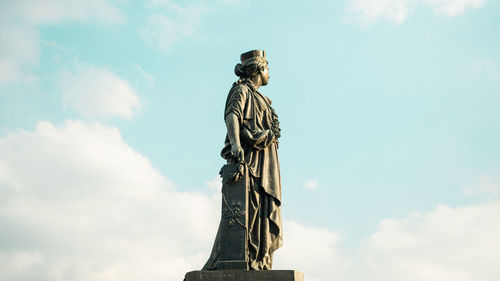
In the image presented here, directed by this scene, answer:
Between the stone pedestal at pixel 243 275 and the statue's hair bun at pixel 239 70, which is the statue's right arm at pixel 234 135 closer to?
the statue's hair bun at pixel 239 70

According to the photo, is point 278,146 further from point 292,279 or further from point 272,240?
point 292,279

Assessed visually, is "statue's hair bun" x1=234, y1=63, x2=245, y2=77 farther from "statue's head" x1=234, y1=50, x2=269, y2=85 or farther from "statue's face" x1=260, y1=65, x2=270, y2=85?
"statue's face" x1=260, y1=65, x2=270, y2=85

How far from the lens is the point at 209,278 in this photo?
932 centimetres

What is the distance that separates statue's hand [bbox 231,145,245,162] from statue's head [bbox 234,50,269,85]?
195 cm

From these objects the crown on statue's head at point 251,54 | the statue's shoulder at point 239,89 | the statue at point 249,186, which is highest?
the crown on statue's head at point 251,54

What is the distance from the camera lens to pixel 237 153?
1015cm

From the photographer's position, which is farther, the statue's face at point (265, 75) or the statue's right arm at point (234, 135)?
the statue's face at point (265, 75)

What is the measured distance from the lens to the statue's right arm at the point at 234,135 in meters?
10.2

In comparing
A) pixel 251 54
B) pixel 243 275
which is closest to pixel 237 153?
pixel 243 275

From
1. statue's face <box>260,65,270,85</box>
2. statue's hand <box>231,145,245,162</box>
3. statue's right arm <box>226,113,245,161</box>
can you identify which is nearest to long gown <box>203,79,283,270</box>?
statue's right arm <box>226,113,245,161</box>

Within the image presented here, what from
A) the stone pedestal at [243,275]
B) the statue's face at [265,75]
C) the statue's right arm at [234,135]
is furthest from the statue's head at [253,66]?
the stone pedestal at [243,275]

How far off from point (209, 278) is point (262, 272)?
2.90ft

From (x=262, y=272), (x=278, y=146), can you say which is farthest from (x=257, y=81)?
(x=262, y=272)

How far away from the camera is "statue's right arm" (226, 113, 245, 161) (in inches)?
400
